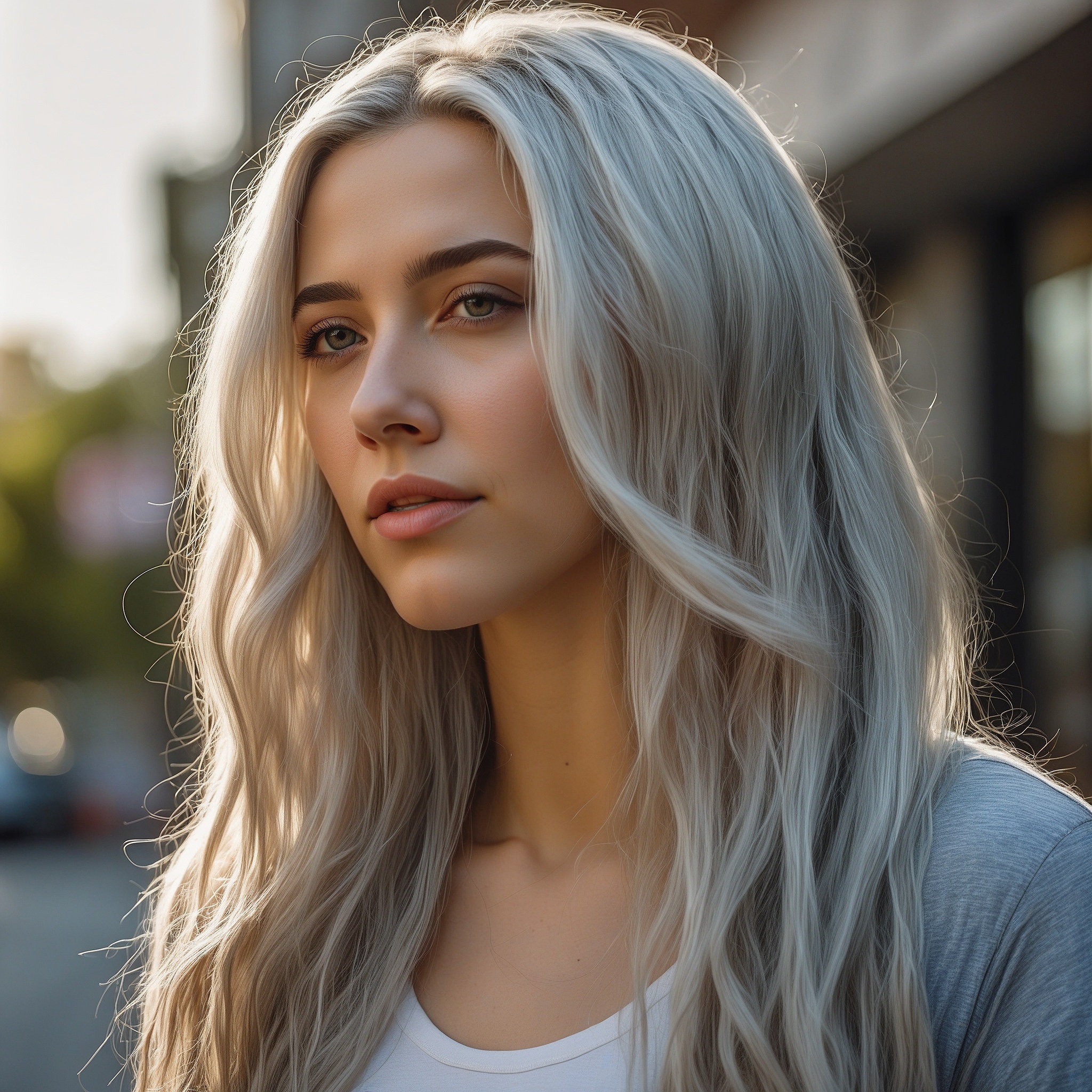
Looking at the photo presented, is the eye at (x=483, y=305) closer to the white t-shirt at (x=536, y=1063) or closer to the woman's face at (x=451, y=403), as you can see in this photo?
the woman's face at (x=451, y=403)

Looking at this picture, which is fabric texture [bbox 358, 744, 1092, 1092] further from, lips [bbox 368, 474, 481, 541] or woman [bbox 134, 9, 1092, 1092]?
lips [bbox 368, 474, 481, 541]

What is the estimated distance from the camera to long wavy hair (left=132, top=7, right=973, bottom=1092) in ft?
5.69

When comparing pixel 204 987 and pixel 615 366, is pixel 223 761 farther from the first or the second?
pixel 615 366

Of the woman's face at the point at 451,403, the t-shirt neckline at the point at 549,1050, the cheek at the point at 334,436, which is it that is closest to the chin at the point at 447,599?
the woman's face at the point at 451,403

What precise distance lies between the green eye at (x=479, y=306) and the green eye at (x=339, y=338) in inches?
10.9

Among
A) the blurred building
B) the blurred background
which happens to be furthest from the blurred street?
the blurred building

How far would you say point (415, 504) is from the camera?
1.98 metres

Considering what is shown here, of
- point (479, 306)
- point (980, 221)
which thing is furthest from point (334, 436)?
point (980, 221)

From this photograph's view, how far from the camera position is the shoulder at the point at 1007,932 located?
1550 mm

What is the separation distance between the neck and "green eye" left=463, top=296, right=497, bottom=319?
0.46 m

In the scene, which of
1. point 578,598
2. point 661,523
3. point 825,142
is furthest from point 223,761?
point 825,142

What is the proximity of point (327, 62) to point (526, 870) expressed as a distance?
8.25 meters

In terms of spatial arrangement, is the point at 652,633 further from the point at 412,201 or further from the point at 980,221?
the point at 980,221

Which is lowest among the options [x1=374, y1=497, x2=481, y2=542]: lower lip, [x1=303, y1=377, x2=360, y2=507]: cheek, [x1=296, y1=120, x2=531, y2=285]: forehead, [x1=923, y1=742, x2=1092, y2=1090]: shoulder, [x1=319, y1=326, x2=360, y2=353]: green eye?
[x1=923, y1=742, x2=1092, y2=1090]: shoulder
